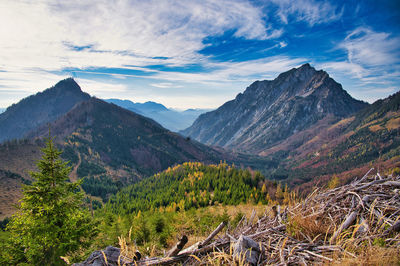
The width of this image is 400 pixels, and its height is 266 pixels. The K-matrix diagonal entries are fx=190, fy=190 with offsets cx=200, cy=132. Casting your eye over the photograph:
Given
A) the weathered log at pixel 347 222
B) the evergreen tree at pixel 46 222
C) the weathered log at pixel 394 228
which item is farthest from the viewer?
the evergreen tree at pixel 46 222

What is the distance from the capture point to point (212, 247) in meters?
3.94

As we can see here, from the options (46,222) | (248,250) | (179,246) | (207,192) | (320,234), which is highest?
(320,234)

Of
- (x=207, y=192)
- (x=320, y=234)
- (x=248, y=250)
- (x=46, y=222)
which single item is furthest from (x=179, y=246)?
(x=207, y=192)

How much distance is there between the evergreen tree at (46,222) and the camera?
402 inches

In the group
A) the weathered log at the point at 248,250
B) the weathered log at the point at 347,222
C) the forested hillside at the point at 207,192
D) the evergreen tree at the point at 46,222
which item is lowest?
the forested hillside at the point at 207,192

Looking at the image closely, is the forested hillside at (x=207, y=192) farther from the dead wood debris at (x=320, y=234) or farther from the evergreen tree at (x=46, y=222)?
the dead wood debris at (x=320, y=234)

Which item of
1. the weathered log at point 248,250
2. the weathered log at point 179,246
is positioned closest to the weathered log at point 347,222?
the weathered log at point 248,250

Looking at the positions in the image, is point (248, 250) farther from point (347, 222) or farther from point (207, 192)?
point (207, 192)

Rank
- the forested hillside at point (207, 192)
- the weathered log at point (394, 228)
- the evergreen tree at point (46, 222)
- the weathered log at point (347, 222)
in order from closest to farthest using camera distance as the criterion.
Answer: the weathered log at point (394, 228) < the weathered log at point (347, 222) < the evergreen tree at point (46, 222) < the forested hillside at point (207, 192)

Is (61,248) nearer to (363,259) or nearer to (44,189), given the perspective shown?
(44,189)

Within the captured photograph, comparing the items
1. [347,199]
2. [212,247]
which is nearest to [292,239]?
[212,247]

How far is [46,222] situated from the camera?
34.8 feet

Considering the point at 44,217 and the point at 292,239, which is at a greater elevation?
the point at 292,239

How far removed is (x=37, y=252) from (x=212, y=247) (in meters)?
11.6
